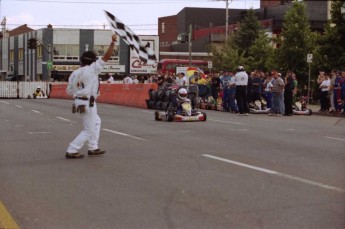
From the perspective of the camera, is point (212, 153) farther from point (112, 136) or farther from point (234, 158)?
point (112, 136)

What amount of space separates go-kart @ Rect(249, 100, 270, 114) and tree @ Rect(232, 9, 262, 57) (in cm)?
3767

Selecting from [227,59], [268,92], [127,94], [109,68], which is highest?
[227,59]

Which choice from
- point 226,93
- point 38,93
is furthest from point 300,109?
point 38,93

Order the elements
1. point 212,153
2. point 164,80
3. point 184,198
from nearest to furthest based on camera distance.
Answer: point 184,198, point 212,153, point 164,80

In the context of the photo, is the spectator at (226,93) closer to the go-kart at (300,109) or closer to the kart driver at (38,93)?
the go-kart at (300,109)

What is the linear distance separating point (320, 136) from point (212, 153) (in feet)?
15.1

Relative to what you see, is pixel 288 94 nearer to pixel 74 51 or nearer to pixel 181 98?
pixel 181 98

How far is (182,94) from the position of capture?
62.6 ft

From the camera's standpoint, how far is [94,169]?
31.0 feet

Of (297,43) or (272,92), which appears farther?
(297,43)

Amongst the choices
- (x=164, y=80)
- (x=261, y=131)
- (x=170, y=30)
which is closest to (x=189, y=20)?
(x=170, y=30)

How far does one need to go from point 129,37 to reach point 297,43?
28422mm

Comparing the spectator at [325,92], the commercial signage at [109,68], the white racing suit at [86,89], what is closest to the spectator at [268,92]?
the spectator at [325,92]

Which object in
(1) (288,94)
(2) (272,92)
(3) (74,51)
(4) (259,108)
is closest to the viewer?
(2) (272,92)
